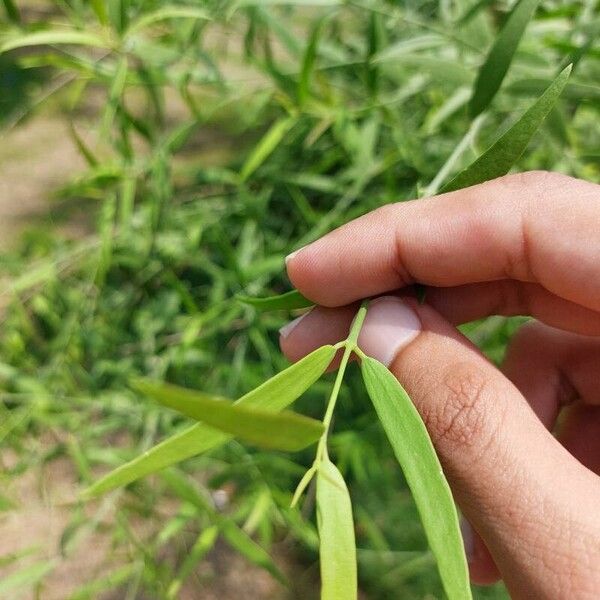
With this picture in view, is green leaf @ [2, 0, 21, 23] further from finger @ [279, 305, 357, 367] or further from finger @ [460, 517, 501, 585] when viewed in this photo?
finger @ [460, 517, 501, 585]

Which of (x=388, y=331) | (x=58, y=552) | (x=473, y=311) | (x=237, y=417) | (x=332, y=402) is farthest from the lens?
(x=58, y=552)

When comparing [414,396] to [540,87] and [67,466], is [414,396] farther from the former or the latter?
[67,466]

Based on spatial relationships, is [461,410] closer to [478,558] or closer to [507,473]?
[507,473]

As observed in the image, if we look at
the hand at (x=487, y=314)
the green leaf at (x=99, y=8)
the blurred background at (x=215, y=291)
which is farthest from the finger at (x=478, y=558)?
the green leaf at (x=99, y=8)

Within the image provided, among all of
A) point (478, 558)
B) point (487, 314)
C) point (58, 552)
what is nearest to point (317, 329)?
point (487, 314)

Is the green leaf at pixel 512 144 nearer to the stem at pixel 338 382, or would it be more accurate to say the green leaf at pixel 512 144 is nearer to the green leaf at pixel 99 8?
the stem at pixel 338 382

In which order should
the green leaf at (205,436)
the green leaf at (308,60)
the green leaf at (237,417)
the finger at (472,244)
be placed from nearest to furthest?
the green leaf at (237,417) < the green leaf at (205,436) < the finger at (472,244) < the green leaf at (308,60)

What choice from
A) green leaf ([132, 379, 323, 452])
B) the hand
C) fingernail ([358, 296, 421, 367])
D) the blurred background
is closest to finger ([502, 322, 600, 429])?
the hand
